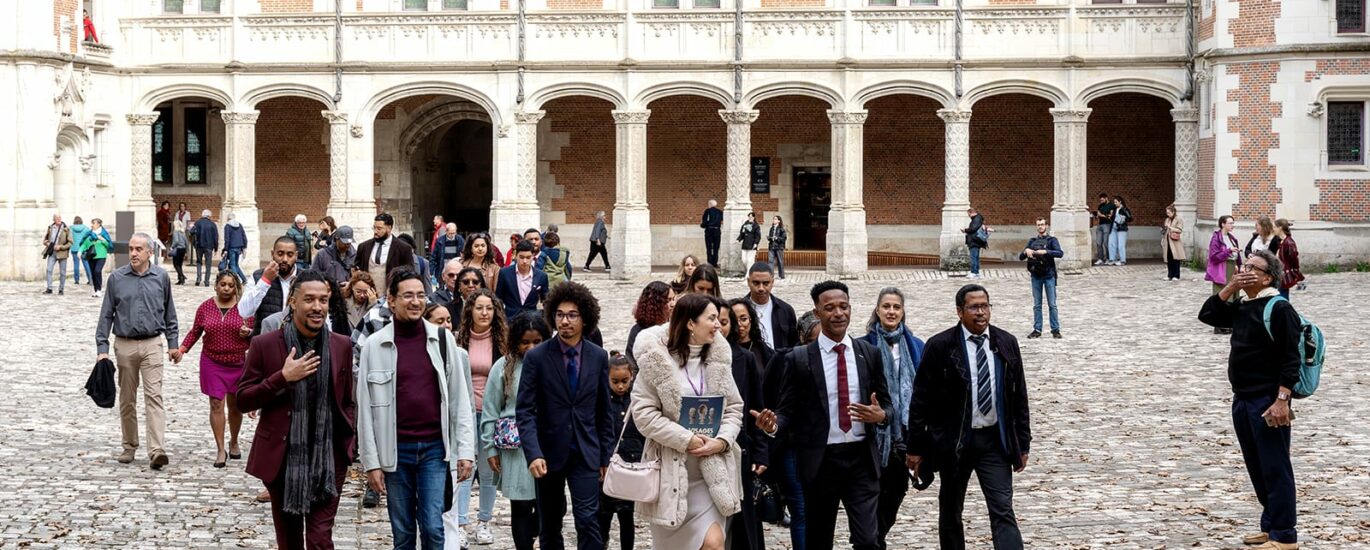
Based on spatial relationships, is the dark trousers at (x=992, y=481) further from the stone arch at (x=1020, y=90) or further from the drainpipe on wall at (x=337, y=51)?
the drainpipe on wall at (x=337, y=51)

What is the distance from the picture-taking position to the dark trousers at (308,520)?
7.71 meters

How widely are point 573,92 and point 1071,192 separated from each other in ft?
29.1

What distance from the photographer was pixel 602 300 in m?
25.8

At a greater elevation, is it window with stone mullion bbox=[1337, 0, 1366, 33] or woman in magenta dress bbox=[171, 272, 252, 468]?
window with stone mullion bbox=[1337, 0, 1366, 33]

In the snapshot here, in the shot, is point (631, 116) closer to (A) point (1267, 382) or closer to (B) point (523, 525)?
(A) point (1267, 382)

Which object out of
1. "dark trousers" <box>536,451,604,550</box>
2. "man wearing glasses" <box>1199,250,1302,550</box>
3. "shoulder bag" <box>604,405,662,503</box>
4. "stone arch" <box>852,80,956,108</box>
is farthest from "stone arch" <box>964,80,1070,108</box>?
"shoulder bag" <box>604,405,662,503</box>

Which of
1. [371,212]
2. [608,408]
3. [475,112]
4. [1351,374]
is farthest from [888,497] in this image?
[475,112]

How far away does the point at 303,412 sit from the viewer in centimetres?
762

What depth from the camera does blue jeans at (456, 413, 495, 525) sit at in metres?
9.08

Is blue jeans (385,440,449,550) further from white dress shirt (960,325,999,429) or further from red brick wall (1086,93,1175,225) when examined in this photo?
red brick wall (1086,93,1175,225)

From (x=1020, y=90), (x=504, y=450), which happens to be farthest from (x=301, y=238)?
(x=504, y=450)

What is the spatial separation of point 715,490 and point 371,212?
81.9 feet

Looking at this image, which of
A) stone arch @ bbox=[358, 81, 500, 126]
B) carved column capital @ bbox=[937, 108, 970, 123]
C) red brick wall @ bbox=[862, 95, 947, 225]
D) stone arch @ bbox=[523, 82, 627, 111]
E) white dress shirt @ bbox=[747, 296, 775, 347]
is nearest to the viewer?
white dress shirt @ bbox=[747, 296, 775, 347]

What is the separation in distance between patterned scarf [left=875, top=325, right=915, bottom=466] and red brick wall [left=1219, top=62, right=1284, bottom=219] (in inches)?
822
